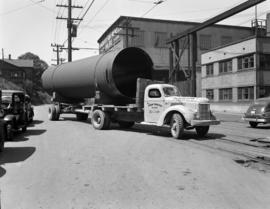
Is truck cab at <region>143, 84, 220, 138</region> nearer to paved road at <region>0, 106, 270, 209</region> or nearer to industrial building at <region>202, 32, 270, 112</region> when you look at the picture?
paved road at <region>0, 106, 270, 209</region>

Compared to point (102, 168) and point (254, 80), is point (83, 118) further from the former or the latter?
point (254, 80)

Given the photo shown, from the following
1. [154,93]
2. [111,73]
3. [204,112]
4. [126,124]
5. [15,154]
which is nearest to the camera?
[15,154]

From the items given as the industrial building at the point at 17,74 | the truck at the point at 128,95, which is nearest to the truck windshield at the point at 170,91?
the truck at the point at 128,95

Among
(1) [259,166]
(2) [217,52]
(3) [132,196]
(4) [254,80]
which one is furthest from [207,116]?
(2) [217,52]

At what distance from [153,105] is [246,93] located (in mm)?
26303

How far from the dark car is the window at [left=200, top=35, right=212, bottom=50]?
176ft

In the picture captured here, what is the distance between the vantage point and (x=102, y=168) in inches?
314

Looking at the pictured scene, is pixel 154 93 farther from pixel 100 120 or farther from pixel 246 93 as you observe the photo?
pixel 246 93

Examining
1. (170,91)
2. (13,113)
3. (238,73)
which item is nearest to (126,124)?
(170,91)

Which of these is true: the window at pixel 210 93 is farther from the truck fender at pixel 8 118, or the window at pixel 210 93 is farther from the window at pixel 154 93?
the truck fender at pixel 8 118

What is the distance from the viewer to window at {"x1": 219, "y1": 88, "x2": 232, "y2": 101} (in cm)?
4114

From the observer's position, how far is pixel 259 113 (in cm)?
1877

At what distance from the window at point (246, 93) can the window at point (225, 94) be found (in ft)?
6.84

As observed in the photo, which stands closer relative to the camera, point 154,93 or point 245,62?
point 154,93
